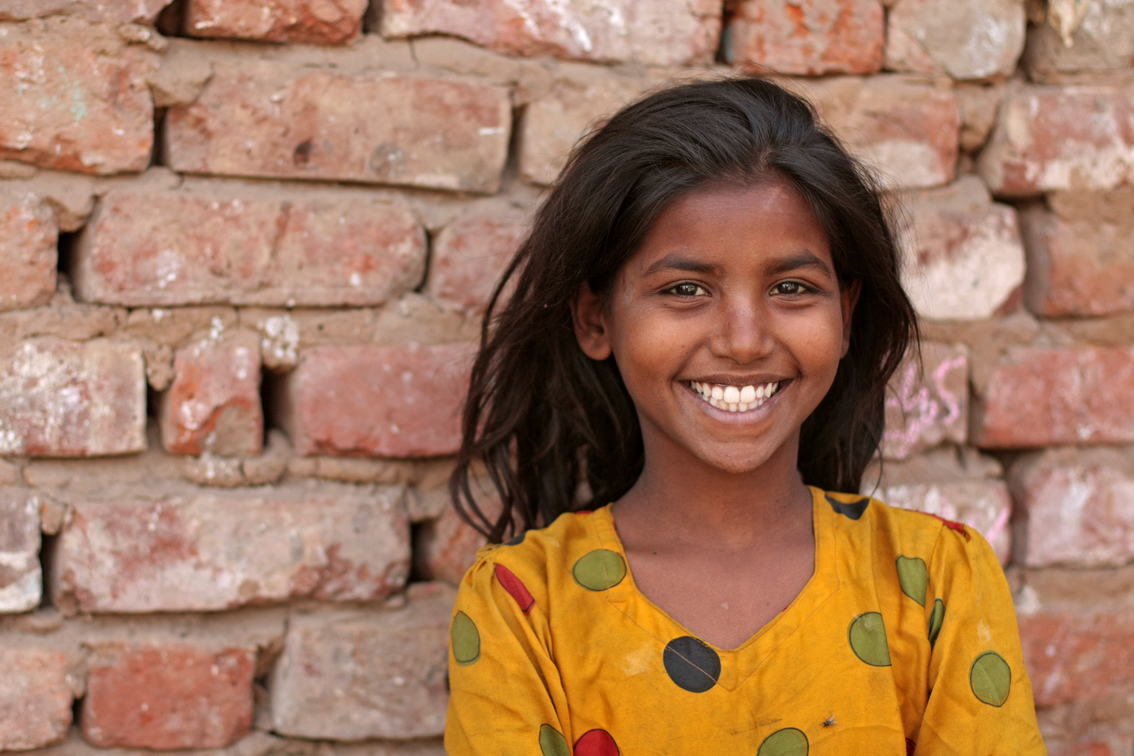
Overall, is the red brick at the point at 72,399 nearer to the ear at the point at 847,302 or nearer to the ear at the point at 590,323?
the ear at the point at 590,323

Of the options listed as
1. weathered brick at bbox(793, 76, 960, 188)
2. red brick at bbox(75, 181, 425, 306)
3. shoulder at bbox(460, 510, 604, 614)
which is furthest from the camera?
weathered brick at bbox(793, 76, 960, 188)

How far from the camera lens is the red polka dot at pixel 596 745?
3.94 feet

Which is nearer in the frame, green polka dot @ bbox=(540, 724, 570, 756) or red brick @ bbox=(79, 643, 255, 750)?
green polka dot @ bbox=(540, 724, 570, 756)

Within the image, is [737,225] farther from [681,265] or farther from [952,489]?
[952,489]


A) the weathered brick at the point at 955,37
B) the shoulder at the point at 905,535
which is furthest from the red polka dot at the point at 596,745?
the weathered brick at the point at 955,37

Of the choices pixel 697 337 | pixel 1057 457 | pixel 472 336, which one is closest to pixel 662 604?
pixel 697 337

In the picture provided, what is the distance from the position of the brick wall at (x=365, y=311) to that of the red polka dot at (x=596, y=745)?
36 centimetres

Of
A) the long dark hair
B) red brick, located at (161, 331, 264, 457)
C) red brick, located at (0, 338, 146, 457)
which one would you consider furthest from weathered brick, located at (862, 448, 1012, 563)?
red brick, located at (0, 338, 146, 457)

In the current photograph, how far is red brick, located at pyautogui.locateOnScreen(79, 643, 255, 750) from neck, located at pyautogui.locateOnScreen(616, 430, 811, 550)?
601 mm

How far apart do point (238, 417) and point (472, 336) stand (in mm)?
349

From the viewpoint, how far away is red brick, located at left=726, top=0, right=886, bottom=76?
1560 mm

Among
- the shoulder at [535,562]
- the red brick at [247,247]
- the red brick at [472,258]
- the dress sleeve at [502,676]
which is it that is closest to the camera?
the dress sleeve at [502,676]

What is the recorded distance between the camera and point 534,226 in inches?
57.1

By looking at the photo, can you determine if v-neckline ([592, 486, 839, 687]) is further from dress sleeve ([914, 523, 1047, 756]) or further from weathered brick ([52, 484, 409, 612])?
weathered brick ([52, 484, 409, 612])
